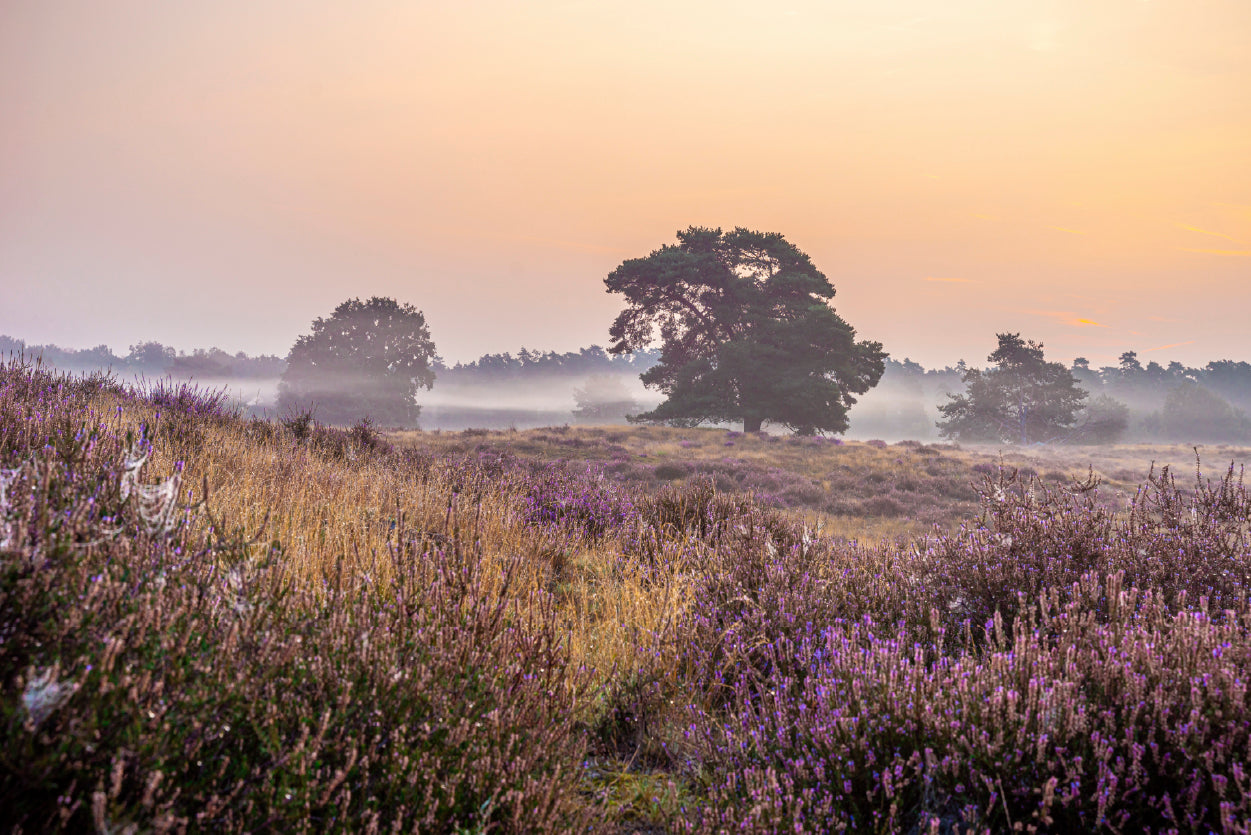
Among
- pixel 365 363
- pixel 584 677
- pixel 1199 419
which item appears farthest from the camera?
pixel 1199 419

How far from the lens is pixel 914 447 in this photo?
93.8 ft

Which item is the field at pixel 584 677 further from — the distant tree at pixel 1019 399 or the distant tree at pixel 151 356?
the distant tree at pixel 151 356

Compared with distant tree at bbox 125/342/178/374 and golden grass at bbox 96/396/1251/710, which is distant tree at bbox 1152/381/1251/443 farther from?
distant tree at bbox 125/342/178/374

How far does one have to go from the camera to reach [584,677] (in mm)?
3205

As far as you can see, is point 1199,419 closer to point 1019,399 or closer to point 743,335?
Answer: point 1019,399

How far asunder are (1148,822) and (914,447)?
94.1ft

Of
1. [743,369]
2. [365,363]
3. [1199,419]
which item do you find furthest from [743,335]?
[1199,419]

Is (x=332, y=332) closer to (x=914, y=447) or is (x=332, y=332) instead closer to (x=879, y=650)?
(x=914, y=447)

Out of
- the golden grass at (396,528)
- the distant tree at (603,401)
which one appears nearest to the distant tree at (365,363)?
the distant tree at (603,401)

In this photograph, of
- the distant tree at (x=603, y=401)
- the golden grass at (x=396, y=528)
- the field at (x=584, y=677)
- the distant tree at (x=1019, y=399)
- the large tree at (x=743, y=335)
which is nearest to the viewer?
the field at (x=584, y=677)

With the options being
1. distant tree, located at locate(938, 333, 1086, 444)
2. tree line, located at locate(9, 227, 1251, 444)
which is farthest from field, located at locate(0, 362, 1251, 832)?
distant tree, located at locate(938, 333, 1086, 444)

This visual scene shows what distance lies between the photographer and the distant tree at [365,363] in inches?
1865

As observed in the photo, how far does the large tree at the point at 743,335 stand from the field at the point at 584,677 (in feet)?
87.9

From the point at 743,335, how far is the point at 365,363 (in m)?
30.3
